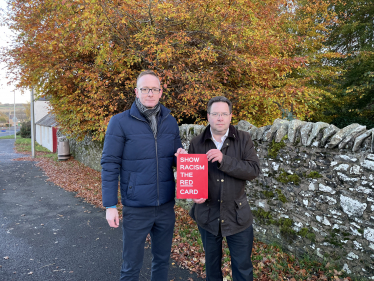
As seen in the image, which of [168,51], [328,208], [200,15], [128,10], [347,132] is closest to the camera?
[347,132]

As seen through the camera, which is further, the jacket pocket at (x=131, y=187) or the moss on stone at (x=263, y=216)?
the moss on stone at (x=263, y=216)

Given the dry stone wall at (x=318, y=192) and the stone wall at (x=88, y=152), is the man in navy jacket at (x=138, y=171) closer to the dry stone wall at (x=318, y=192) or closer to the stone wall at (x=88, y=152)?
the dry stone wall at (x=318, y=192)

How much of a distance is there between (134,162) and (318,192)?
276cm

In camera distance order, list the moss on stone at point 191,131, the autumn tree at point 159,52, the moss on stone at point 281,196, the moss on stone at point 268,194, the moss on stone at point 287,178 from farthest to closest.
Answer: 1. the autumn tree at point 159,52
2. the moss on stone at point 191,131
3. the moss on stone at point 268,194
4. the moss on stone at point 281,196
5. the moss on stone at point 287,178

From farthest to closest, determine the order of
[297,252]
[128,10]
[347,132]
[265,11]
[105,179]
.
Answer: [265,11], [128,10], [297,252], [347,132], [105,179]

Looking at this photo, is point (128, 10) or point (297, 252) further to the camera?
point (128, 10)

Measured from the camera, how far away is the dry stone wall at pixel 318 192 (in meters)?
3.27

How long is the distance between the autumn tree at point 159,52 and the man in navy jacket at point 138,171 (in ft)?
11.1

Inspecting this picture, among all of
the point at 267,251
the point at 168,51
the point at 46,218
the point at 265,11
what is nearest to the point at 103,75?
the point at 168,51

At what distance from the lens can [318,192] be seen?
3760mm

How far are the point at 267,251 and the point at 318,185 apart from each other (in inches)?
56.4

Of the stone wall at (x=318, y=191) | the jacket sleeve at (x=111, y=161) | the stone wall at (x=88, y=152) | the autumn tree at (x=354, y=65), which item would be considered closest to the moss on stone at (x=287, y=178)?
the stone wall at (x=318, y=191)

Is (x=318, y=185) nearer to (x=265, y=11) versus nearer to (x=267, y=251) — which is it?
(x=267, y=251)

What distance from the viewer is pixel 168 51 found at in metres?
6.08
